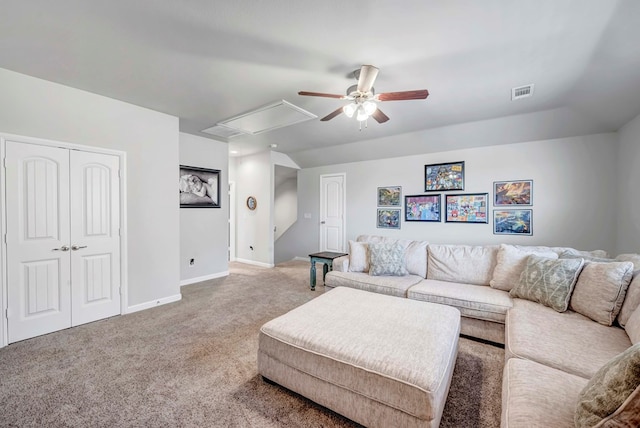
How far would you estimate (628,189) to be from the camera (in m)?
3.22

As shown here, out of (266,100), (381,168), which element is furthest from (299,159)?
(266,100)

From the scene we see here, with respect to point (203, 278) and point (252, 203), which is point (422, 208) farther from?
point (203, 278)

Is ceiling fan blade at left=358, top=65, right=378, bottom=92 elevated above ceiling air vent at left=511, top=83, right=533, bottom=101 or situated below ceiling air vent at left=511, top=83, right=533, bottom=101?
below

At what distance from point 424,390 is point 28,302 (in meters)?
3.73

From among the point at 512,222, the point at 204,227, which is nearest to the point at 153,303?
the point at 204,227

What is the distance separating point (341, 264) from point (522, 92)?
2955 millimetres

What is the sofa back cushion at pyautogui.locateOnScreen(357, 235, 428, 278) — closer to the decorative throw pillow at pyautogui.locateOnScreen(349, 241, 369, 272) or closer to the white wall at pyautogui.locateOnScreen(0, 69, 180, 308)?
the decorative throw pillow at pyautogui.locateOnScreen(349, 241, 369, 272)

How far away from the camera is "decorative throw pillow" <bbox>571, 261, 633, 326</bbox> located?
1965mm

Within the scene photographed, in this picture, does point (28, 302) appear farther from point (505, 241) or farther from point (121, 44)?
point (505, 241)

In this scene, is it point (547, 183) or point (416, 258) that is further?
point (547, 183)

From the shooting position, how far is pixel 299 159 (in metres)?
6.30

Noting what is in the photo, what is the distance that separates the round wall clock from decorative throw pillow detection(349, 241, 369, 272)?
10.2 feet

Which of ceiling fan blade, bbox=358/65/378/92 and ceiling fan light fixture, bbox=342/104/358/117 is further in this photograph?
ceiling fan light fixture, bbox=342/104/358/117

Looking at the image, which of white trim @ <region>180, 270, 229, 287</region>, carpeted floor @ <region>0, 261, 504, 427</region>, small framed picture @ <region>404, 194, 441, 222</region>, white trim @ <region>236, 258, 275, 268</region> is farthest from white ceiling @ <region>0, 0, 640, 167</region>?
white trim @ <region>236, 258, 275, 268</region>
